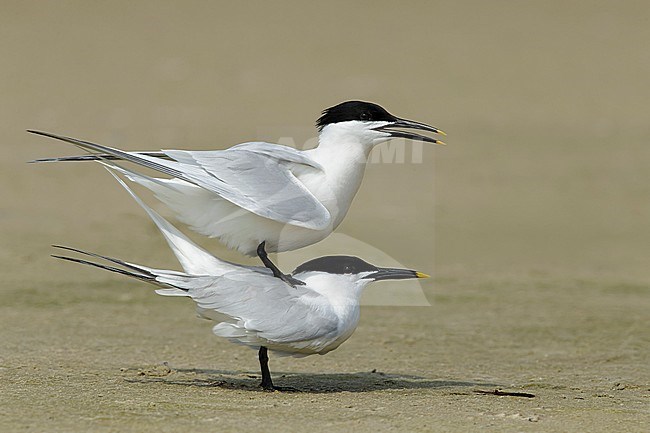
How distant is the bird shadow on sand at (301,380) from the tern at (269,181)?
57 cm

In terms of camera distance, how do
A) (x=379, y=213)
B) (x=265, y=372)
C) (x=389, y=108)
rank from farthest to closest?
(x=389, y=108) → (x=379, y=213) → (x=265, y=372)

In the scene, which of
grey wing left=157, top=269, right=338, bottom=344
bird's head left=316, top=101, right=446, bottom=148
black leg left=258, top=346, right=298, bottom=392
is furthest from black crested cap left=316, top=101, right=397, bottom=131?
black leg left=258, top=346, right=298, bottom=392

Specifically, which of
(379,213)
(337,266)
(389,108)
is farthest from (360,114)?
(389,108)

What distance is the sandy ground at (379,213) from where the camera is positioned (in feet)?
14.6

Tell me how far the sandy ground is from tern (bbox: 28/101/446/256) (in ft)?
2.15

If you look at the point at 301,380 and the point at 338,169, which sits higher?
the point at 338,169

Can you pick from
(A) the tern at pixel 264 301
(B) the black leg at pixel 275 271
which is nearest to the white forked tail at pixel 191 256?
(A) the tern at pixel 264 301

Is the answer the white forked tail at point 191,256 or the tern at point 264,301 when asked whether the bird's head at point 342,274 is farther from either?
the white forked tail at point 191,256

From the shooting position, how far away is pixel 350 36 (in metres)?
16.2

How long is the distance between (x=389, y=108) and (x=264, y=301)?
8.71 metres

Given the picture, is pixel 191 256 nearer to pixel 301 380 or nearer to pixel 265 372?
pixel 265 372

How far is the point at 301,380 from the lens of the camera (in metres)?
5.00

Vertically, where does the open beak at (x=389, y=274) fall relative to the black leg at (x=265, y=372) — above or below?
above

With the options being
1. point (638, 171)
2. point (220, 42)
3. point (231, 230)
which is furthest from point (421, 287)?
point (220, 42)
